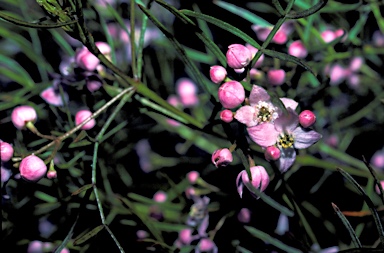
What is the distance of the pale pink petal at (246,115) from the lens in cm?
87

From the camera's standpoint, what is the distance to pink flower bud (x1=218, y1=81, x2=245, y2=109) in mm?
853

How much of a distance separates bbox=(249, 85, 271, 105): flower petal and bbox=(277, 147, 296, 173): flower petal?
13 centimetres

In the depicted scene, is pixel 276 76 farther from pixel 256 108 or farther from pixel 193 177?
pixel 193 177

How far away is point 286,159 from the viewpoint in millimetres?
934

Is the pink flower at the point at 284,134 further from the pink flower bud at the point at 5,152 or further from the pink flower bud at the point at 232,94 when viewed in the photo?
the pink flower bud at the point at 5,152

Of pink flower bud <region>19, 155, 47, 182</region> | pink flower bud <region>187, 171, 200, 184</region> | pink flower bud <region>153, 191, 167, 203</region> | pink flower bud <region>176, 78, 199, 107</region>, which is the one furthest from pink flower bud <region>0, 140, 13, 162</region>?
pink flower bud <region>176, 78, 199, 107</region>

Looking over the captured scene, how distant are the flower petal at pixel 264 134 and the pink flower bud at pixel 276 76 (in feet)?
0.70

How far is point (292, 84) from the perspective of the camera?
1.04 metres

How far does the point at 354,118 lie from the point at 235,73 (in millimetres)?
656

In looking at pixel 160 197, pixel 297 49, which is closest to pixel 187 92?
pixel 160 197

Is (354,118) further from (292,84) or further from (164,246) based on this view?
(164,246)

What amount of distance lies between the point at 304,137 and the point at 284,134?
4 centimetres

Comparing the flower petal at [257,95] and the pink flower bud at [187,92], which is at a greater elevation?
the flower petal at [257,95]

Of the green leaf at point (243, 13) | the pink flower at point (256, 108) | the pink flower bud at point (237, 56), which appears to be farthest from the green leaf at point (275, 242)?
the green leaf at point (243, 13)
